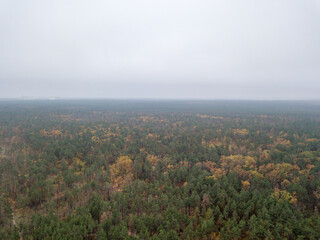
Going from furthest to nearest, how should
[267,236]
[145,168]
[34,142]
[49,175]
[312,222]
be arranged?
[34,142] → [145,168] → [49,175] → [312,222] → [267,236]

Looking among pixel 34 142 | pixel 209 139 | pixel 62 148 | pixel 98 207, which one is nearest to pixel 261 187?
pixel 98 207

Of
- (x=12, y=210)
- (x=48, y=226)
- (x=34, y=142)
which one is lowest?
(x=12, y=210)

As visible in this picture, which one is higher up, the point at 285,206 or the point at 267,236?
the point at 285,206

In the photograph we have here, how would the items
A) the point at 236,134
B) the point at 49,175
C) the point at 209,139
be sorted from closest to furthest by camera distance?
the point at 49,175, the point at 209,139, the point at 236,134

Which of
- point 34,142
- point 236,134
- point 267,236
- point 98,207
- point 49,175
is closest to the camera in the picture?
point 267,236

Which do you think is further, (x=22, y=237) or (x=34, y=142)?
(x=34, y=142)

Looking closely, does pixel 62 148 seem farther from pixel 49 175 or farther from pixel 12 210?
pixel 12 210

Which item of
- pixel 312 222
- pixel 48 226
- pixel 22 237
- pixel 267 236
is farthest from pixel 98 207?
pixel 312 222

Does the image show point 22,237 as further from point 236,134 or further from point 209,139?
point 236,134

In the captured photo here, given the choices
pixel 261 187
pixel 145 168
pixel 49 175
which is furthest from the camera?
pixel 145 168
